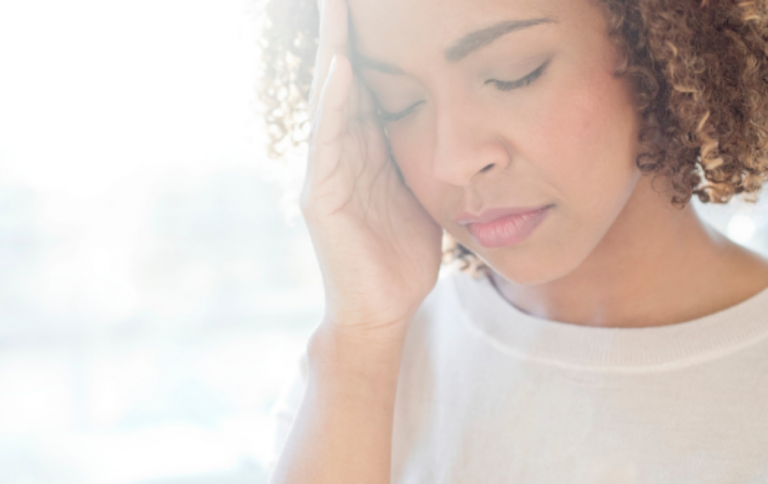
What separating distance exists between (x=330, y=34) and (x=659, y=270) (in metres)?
0.60

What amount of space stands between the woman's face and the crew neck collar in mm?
135

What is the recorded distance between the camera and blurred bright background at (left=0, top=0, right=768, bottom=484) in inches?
60.5

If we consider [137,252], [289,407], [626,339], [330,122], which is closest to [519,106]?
[330,122]

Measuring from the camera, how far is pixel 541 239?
834 millimetres

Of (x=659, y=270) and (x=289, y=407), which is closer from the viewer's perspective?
(x=659, y=270)

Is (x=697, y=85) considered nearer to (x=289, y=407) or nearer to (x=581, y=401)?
(x=581, y=401)

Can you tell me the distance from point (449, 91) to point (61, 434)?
5.27 feet

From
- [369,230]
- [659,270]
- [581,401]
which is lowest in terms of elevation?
[581,401]

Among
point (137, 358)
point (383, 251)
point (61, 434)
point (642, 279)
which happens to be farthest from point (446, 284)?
point (61, 434)

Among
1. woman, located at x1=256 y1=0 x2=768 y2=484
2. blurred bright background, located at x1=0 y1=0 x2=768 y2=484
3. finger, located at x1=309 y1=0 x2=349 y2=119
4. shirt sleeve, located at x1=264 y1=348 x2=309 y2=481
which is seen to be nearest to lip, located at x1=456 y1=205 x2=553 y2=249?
woman, located at x1=256 y1=0 x2=768 y2=484

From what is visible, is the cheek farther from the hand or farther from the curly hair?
the hand

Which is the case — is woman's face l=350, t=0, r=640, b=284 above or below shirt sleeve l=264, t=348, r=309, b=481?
above

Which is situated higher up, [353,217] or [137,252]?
[353,217]

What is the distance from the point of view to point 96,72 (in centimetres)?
155
